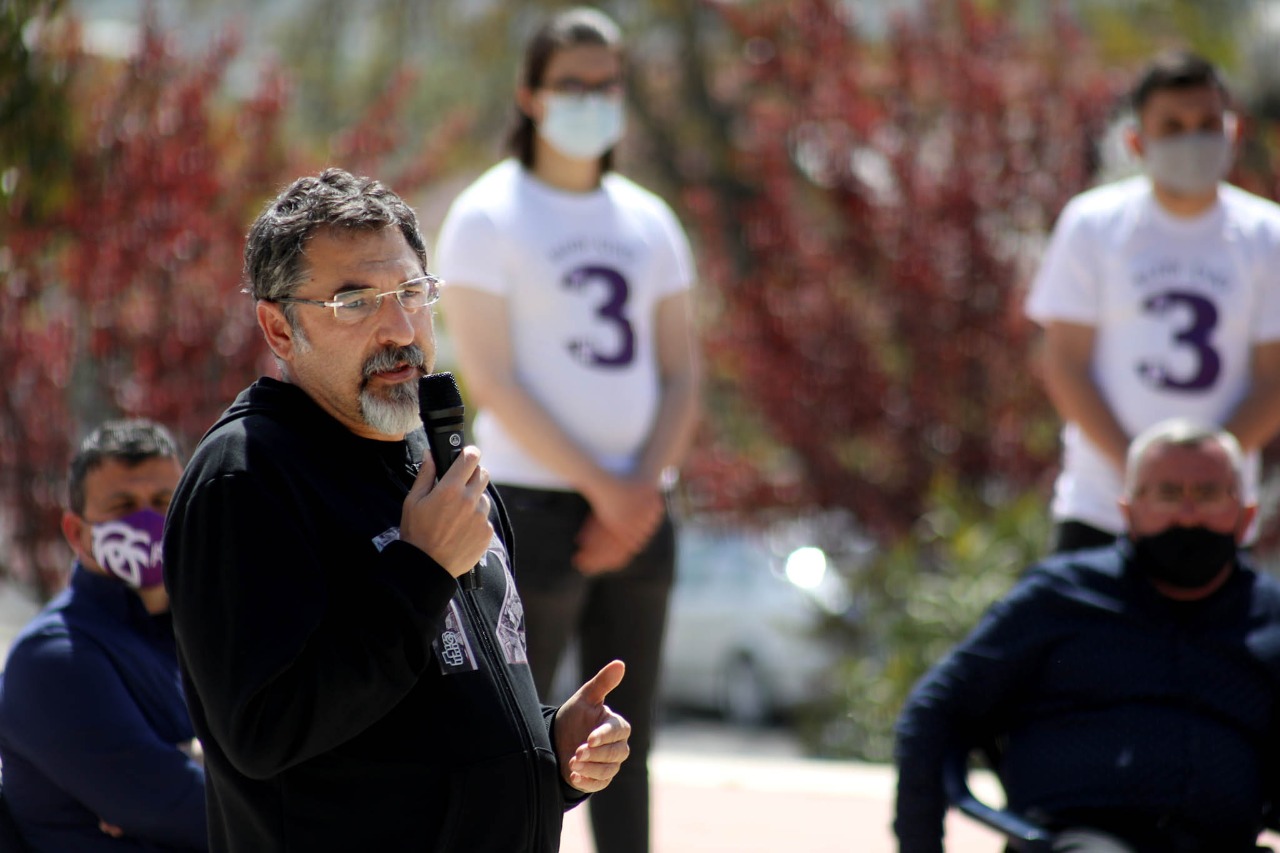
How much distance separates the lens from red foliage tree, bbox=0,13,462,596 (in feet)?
22.9

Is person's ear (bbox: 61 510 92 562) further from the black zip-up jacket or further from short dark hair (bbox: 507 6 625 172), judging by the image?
short dark hair (bbox: 507 6 625 172)

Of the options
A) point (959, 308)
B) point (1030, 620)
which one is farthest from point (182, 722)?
point (959, 308)

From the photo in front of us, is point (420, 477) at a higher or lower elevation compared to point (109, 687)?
higher

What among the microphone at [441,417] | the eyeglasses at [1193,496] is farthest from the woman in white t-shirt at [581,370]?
the microphone at [441,417]

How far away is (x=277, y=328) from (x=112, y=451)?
43.7 inches

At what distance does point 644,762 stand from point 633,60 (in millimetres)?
11077

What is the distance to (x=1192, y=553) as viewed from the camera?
3629mm

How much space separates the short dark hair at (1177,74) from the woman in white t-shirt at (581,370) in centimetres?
129

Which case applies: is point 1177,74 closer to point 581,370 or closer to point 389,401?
point 581,370

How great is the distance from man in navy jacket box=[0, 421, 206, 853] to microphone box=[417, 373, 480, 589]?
1093 millimetres

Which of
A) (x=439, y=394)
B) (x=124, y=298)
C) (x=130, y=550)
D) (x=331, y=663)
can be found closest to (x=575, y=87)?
(x=130, y=550)

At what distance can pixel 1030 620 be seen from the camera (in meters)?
3.67

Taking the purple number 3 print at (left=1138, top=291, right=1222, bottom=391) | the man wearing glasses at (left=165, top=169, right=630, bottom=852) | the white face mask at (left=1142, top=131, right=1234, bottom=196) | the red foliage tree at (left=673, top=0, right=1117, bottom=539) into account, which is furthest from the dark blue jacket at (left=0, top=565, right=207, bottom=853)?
the red foliage tree at (left=673, top=0, right=1117, bottom=539)

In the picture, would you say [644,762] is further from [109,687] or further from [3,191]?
[3,191]
